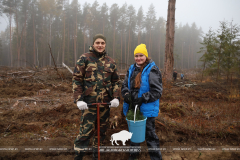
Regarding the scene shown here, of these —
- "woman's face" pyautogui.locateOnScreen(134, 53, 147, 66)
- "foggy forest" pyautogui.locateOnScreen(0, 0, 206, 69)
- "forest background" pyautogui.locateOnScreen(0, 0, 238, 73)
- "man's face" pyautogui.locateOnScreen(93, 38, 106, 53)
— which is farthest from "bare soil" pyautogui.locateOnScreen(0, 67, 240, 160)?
"foggy forest" pyautogui.locateOnScreen(0, 0, 206, 69)

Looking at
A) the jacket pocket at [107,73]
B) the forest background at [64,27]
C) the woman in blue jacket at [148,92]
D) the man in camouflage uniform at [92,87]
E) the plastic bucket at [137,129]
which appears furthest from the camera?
the forest background at [64,27]

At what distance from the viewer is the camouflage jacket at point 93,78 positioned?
2520mm

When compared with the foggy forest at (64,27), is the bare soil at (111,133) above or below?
below

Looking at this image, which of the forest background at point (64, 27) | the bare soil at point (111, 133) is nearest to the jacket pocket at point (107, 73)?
the bare soil at point (111, 133)

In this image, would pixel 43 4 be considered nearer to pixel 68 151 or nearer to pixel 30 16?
pixel 30 16

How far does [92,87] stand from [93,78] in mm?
178

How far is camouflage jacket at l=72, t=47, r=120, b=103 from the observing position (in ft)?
8.27

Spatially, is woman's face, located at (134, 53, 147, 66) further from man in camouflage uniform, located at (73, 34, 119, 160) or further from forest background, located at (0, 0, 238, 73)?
forest background, located at (0, 0, 238, 73)

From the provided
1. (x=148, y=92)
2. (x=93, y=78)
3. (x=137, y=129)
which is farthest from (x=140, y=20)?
(x=137, y=129)

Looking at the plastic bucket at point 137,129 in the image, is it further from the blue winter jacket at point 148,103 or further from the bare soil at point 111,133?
the bare soil at point 111,133

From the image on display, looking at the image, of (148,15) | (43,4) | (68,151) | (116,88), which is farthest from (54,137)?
(148,15)

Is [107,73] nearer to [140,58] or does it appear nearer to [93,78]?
[93,78]

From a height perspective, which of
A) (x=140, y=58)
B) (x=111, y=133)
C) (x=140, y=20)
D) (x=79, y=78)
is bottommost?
(x=111, y=133)

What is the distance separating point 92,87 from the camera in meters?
2.55
